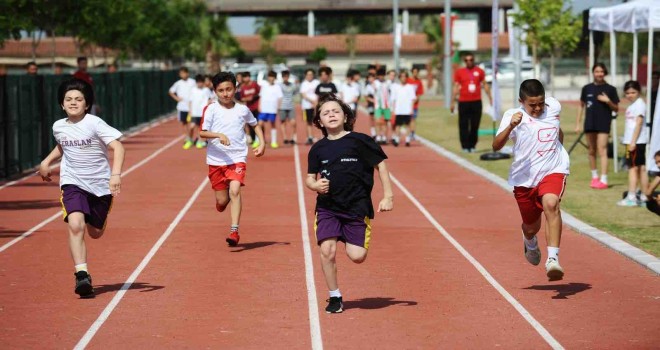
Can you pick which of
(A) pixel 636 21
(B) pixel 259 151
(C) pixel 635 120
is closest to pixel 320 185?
(B) pixel 259 151

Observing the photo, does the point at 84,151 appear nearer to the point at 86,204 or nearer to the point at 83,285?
the point at 86,204

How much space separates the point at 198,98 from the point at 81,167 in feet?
63.7

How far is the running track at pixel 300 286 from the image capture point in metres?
8.72

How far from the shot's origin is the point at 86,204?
403 inches

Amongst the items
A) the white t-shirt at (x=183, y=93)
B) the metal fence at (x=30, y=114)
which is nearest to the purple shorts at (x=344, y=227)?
the metal fence at (x=30, y=114)

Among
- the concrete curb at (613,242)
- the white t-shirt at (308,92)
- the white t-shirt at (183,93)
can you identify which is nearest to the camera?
the concrete curb at (613,242)

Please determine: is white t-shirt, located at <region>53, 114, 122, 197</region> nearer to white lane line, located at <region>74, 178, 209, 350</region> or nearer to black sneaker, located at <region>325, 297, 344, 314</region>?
white lane line, located at <region>74, 178, 209, 350</region>

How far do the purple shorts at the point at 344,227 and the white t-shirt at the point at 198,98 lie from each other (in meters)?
20.3

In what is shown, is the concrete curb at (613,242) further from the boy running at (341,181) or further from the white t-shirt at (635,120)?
the boy running at (341,181)

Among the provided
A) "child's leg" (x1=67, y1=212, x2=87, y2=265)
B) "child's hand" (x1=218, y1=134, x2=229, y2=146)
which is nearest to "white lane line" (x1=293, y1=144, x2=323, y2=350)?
"child's hand" (x1=218, y1=134, x2=229, y2=146)

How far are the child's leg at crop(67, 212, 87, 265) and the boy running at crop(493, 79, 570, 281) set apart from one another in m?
3.31

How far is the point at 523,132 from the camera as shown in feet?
34.9

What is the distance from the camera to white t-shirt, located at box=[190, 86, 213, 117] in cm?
2952

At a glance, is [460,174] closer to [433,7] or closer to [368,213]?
[368,213]
